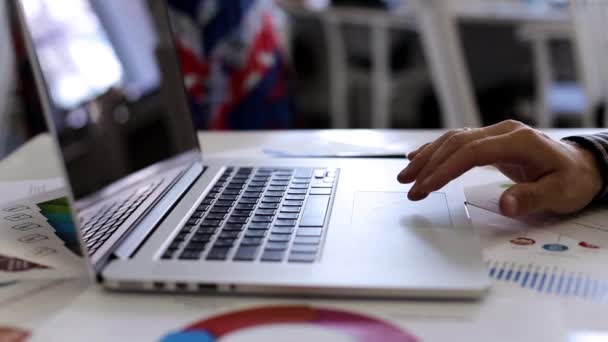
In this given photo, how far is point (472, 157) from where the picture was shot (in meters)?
0.54

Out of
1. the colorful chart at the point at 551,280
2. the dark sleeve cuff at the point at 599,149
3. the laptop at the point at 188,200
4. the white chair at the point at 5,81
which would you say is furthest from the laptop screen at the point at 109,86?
the white chair at the point at 5,81

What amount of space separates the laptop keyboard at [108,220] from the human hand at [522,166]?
0.84 ft

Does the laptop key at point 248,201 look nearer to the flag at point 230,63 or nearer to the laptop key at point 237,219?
the laptop key at point 237,219

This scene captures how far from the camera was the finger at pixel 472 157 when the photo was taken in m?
0.55

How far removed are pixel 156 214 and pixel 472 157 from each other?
287mm

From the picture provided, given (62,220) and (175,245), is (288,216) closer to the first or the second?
(175,245)

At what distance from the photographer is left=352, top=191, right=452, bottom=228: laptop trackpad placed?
53 cm

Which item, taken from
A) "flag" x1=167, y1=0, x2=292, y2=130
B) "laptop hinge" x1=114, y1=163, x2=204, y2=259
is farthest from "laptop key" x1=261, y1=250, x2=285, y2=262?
"flag" x1=167, y1=0, x2=292, y2=130

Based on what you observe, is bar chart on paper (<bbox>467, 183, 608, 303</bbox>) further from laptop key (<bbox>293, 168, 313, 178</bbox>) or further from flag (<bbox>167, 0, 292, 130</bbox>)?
flag (<bbox>167, 0, 292, 130</bbox>)

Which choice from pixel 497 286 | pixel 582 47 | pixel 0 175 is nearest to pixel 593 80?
pixel 582 47

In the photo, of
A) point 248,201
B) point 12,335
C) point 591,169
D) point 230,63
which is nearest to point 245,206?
point 248,201

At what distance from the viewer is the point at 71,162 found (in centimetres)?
47

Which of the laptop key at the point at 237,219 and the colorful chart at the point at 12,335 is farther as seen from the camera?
the laptop key at the point at 237,219

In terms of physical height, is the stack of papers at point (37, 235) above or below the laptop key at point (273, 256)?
above
